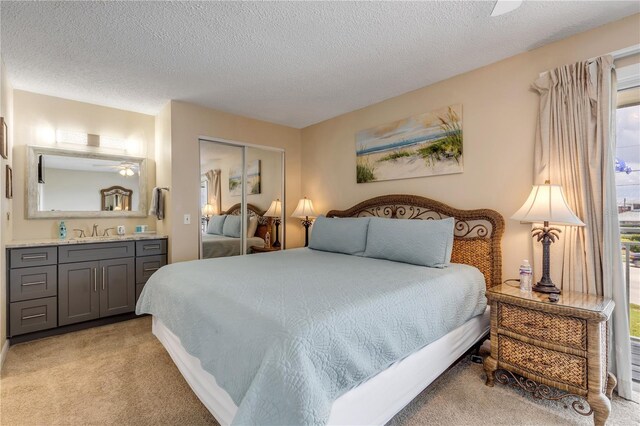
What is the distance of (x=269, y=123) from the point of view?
14.4 ft

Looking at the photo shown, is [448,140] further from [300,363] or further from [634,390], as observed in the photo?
[300,363]

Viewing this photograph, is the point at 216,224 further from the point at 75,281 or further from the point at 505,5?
the point at 505,5

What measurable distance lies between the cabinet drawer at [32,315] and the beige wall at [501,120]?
3637 millimetres

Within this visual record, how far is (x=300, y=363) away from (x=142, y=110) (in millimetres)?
3857

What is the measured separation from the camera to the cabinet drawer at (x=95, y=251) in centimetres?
299

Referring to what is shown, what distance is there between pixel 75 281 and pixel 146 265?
639mm

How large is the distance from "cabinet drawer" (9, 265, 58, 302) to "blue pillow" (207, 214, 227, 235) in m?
1.54

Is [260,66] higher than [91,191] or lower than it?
higher

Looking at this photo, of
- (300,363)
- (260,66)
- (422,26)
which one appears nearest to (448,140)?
(422,26)

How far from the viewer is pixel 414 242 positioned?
2539mm

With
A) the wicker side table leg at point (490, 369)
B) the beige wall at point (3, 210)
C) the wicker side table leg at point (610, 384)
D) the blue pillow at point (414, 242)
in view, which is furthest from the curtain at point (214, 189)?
the wicker side table leg at point (610, 384)

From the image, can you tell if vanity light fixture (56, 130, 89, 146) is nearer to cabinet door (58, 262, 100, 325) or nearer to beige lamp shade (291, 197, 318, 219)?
cabinet door (58, 262, 100, 325)

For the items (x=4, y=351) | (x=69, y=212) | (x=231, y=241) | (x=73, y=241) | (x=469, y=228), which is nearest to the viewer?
(x=4, y=351)

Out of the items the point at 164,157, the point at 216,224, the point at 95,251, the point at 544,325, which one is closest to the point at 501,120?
the point at 544,325
